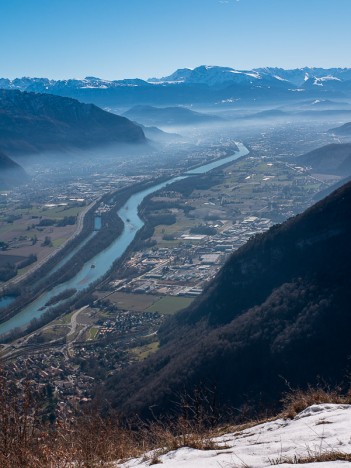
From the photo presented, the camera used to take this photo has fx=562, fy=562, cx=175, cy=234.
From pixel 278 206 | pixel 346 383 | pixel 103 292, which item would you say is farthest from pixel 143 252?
pixel 346 383

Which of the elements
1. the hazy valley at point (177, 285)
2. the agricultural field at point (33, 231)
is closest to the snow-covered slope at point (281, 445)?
the hazy valley at point (177, 285)

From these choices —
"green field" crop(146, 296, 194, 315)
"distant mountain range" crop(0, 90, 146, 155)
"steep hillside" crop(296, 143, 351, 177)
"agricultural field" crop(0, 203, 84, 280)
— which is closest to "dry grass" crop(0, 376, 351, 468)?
"green field" crop(146, 296, 194, 315)

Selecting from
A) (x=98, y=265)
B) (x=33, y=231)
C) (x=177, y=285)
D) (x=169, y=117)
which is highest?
(x=169, y=117)

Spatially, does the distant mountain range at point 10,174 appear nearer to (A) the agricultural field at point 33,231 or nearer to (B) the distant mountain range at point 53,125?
(B) the distant mountain range at point 53,125

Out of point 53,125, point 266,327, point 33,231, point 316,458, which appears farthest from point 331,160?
point 316,458

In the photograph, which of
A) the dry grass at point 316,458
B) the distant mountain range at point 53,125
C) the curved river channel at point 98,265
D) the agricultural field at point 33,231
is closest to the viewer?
the dry grass at point 316,458

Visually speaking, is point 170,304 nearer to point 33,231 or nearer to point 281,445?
point 281,445

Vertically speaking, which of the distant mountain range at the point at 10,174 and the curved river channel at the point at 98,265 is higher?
the distant mountain range at the point at 10,174

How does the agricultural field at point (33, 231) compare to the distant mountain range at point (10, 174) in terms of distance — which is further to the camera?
the distant mountain range at point (10, 174)
